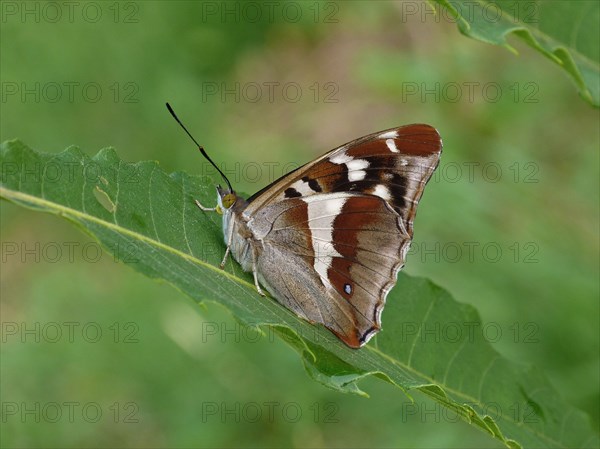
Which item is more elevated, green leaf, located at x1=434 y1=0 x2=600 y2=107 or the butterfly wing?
green leaf, located at x1=434 y1=0 x2=600 y2=107

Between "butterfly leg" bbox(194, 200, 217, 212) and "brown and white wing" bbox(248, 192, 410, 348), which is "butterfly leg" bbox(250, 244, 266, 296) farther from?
"butterfly leg" bbox(194, 200, 217, 212)

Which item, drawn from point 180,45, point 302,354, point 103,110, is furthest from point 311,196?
point 180,45

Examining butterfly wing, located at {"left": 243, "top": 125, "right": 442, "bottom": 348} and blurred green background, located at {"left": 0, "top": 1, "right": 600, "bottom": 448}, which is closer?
butterfly wing, located at {"left": 243, "top": 125, "right": 442, "bottom": 348}

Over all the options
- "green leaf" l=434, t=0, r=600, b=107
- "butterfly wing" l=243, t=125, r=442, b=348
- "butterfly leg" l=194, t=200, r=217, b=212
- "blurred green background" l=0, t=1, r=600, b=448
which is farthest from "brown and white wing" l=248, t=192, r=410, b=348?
"blurred green background" l=0, t=1, r=600, b=448

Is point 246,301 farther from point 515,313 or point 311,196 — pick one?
point 515,313

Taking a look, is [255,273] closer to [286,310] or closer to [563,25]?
[286,310]

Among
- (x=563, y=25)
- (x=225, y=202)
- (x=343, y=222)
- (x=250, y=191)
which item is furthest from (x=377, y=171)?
(x=250, y=191)

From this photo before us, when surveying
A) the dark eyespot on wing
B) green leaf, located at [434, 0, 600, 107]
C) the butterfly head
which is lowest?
the butterfly head
